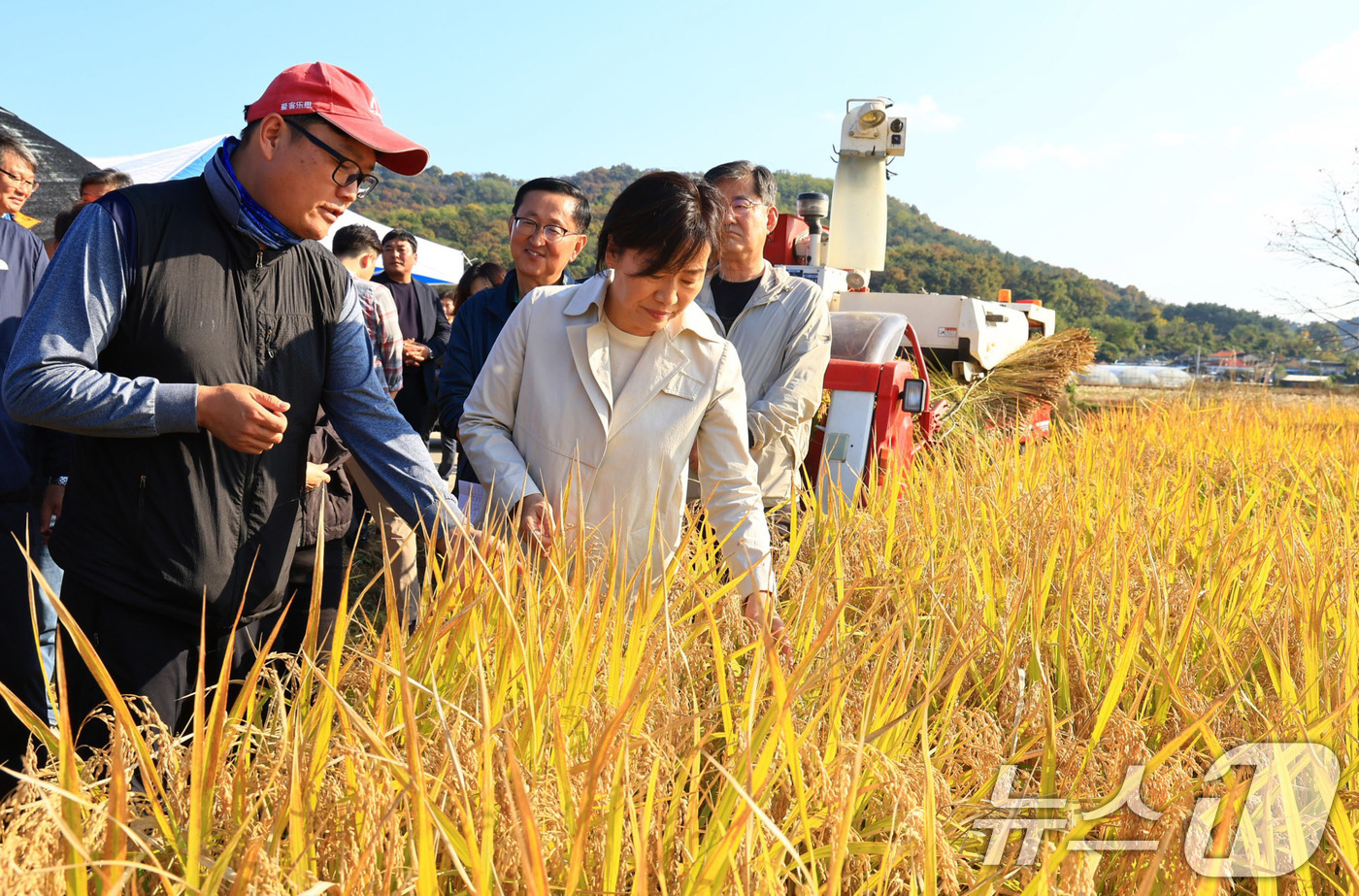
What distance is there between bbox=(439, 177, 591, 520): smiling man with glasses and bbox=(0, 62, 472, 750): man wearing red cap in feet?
3.85

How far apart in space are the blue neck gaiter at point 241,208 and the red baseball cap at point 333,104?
12 centimetres

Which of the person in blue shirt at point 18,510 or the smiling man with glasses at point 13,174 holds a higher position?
the smiling man with glasses at point 13,174

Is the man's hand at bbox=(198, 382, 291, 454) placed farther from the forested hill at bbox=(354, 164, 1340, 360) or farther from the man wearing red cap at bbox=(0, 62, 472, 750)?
the forested hill at bbox=(354, 164, 1340, 360)

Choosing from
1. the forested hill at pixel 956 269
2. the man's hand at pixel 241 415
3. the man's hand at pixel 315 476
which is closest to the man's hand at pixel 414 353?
the man's hand at pixel 315 476

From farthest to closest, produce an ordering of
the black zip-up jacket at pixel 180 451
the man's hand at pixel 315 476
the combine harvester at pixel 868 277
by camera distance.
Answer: the combine harvester at pixel 868 277 < the man's hand at pixel 315 476 < the black zip-up jacket at pixel 180 451

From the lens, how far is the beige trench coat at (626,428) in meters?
1.92

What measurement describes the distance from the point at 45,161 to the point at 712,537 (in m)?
7.50

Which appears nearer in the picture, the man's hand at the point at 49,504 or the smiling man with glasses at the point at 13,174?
the man's hand at the point at 49,504

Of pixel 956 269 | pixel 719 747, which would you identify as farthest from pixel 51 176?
pixel 956 269

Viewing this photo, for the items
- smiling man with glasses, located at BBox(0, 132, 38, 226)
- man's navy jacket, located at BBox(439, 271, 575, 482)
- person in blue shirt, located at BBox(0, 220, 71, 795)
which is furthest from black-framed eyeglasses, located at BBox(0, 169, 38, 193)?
man's navy jacket, located at BBox(439, 271, 575, 482)

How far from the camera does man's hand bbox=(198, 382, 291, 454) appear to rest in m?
1.47

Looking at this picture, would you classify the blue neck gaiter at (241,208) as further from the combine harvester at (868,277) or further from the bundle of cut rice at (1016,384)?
the bundle of cut rice at (1016,384)

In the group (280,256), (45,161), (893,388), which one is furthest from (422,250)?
(280,256)

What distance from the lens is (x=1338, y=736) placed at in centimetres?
137
